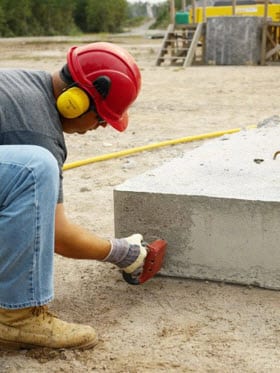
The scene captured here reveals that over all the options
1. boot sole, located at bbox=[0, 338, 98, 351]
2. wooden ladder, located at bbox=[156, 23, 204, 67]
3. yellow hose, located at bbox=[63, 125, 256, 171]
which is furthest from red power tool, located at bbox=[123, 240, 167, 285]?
wooden ladder, located at bbox=[156, 23, 204, 67]

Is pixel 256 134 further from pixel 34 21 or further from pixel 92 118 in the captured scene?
pixel 34 21

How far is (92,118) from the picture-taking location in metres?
2.60

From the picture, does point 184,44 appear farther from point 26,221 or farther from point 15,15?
point 15,15

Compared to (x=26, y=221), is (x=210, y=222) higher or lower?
lower

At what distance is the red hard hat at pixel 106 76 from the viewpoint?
251 cm

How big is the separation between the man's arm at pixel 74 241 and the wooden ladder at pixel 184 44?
14434mm

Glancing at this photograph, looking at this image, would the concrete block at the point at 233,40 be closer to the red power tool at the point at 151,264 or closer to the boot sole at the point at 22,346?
the red power tool at the point at 151,264

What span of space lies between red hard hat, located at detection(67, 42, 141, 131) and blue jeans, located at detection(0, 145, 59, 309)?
0.36 m

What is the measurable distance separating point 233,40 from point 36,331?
15377 millimetres

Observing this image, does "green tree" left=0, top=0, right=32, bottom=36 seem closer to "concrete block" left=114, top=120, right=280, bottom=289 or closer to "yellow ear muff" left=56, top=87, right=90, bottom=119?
"concrete block" left=114, top=120, right=280, bottom=289

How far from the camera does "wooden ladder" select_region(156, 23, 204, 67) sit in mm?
16766

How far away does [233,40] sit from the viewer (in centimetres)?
1691

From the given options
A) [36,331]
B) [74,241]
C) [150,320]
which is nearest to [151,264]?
[150,320]

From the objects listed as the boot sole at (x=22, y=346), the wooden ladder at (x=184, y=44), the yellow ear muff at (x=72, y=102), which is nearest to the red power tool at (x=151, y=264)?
the boot sole at (x=22, y=346)
